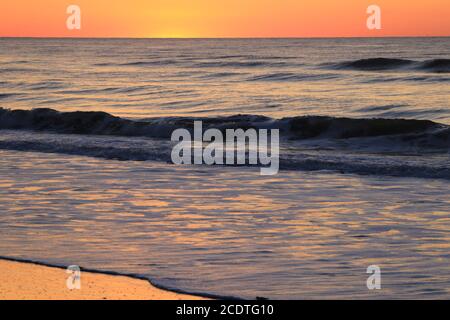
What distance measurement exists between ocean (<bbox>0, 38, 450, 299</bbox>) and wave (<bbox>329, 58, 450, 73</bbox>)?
15415mm

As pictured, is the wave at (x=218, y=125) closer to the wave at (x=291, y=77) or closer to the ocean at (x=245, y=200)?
the ocean at (x=245, y=200)

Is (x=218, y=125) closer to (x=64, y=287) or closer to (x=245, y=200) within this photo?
(x=245, y=200)

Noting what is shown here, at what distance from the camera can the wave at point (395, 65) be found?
141 ft

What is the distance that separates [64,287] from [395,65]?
41.0 metres

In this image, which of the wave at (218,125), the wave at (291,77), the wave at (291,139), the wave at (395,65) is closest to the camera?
the wave at (291,139)

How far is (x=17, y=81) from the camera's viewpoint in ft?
137

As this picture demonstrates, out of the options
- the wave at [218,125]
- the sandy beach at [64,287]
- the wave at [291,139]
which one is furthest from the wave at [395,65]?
the sandy beach at [64,287]

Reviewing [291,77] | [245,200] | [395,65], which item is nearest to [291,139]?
[245,200]

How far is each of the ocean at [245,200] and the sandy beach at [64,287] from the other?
23 cm

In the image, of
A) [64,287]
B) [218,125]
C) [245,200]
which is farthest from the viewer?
[218,125]

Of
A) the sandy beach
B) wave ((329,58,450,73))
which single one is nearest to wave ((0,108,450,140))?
the sandy beach

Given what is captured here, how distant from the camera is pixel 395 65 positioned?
153 ft

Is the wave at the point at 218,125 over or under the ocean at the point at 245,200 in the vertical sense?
over
